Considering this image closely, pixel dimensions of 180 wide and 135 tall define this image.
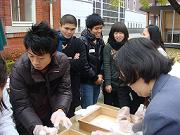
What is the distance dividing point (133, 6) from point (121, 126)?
33986 mm

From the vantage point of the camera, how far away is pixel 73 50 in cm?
288

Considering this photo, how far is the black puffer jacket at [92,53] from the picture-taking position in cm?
311

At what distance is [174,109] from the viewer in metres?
1.09

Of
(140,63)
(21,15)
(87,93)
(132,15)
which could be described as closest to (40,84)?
(140,63)

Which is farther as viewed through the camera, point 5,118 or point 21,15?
point 21,15

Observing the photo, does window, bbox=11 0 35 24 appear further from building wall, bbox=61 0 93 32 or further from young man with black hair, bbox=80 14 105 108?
building wall, bbox=61 0 93 32

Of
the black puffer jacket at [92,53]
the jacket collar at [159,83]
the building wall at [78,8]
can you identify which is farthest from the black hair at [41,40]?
the building wall at [78,8]

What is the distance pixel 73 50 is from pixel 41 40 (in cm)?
111

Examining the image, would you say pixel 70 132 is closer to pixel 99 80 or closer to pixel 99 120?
pixel 99 120

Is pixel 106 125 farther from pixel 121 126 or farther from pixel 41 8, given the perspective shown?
pixel 41 8

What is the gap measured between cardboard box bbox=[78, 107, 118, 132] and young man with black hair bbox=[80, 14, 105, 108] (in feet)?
3.13

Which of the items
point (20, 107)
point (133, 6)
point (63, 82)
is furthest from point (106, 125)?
point (133, 6)

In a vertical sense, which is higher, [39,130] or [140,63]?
[140,63]

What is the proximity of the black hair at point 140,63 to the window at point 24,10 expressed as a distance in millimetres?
7014
